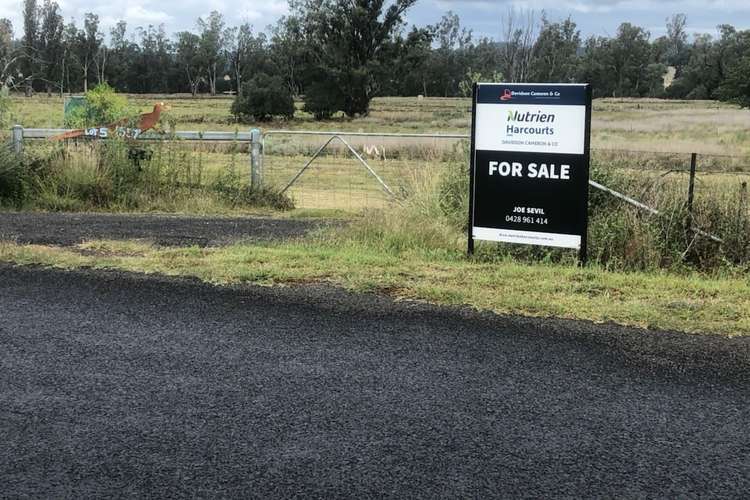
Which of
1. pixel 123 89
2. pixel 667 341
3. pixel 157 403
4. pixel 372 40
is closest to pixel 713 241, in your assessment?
pixel 667 341

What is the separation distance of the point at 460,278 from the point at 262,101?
59055 mm

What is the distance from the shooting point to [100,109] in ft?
51.3

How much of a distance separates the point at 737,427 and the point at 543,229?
4022 mm

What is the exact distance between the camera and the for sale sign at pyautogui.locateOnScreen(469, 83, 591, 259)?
7.90m

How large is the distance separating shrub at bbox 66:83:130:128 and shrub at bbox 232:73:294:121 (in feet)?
161

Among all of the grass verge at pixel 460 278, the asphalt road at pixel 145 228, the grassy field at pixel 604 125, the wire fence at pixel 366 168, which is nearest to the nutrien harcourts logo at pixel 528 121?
the grass verge at pixel 460 278

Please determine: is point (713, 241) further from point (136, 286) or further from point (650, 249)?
point (136, 286)

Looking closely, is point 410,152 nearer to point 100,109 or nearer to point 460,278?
point 100,109

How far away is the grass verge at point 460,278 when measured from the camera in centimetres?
630

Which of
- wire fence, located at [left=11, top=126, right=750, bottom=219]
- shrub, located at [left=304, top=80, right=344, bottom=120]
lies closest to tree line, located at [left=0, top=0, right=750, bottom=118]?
shrub, located at [left=304, top=80, right=344, bottom=120]

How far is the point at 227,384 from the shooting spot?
4.77m

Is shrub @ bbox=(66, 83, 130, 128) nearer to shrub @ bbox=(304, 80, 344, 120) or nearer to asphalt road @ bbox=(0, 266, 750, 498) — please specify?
asphalt road @ bbox=(0, 266, 750, 498)

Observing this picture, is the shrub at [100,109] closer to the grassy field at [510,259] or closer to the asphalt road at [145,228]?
the grassy field at [510,259]

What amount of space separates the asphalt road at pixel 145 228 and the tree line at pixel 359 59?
54527 millimetres
